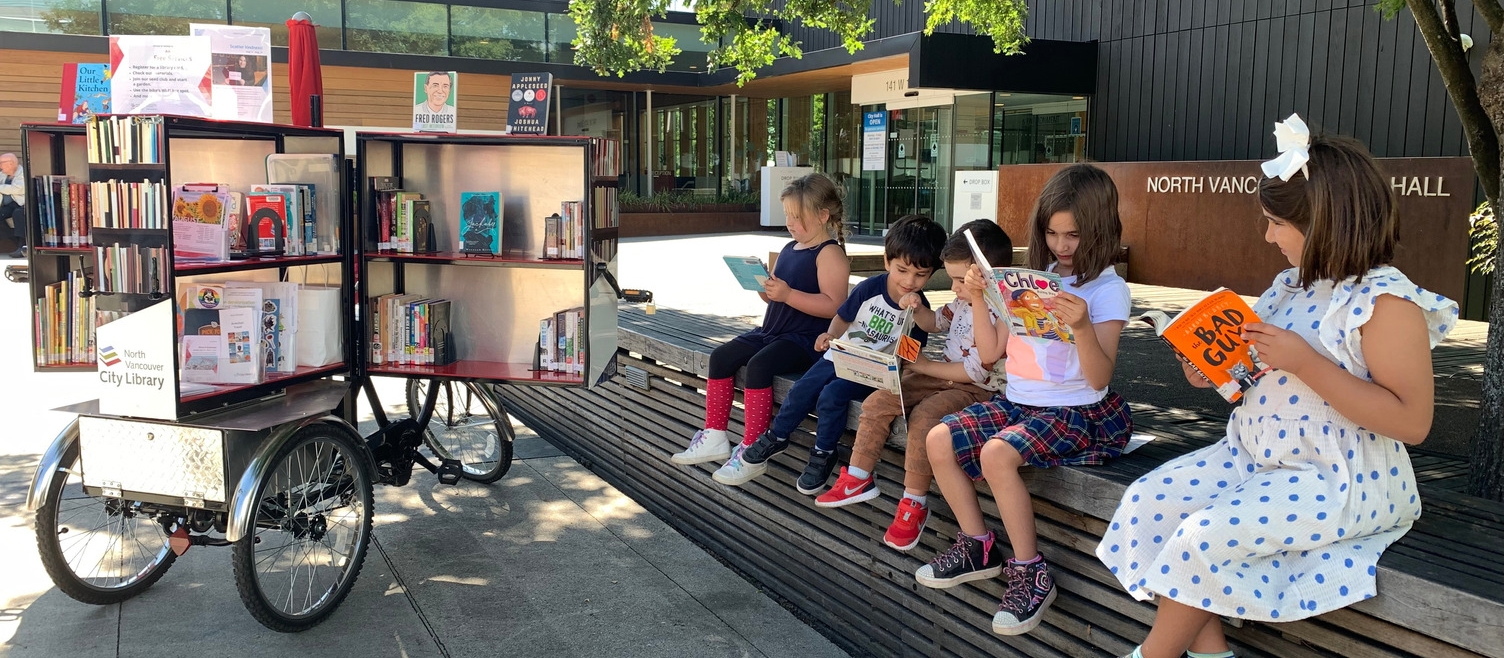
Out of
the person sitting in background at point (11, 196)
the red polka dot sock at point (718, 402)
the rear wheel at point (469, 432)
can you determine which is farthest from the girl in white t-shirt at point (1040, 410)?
the person sitting in background at point (11, 196)

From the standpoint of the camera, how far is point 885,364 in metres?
3.62

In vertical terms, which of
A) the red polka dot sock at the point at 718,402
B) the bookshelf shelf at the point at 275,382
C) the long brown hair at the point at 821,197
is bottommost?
the red polka dot sock at the point at 718,402

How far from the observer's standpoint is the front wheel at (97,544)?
12.8 ft

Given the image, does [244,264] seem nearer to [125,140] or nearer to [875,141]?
[125,140]

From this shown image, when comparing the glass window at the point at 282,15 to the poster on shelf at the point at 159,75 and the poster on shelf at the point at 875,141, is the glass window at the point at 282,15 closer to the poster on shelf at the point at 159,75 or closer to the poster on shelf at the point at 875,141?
the poster on shelf at the point at 875,141

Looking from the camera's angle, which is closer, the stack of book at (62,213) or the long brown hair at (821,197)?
the stack of book at (62,213)

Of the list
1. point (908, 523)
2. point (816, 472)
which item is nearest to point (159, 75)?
point (816, 472)

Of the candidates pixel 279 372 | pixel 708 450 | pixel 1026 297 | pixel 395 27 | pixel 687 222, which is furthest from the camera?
pixel 687 222

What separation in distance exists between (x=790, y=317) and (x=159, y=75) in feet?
8.55

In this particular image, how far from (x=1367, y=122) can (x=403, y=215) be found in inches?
471

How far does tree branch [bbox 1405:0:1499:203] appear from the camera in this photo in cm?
426

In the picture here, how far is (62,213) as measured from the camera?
14.3ft

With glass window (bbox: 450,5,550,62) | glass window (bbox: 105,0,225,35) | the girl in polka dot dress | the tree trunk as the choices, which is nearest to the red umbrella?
the girl in polka dot dress

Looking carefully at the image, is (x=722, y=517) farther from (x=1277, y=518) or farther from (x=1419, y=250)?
(x=1419, y=250)
